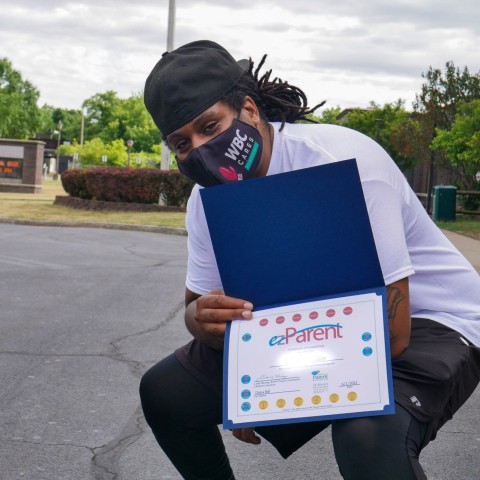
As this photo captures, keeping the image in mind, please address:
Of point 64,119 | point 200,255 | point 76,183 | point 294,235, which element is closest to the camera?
point 294,235

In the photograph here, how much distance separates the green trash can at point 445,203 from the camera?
2888cm

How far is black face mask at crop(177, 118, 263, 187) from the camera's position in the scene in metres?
2.78

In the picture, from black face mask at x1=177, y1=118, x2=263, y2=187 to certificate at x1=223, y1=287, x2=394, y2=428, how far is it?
17.1 inches

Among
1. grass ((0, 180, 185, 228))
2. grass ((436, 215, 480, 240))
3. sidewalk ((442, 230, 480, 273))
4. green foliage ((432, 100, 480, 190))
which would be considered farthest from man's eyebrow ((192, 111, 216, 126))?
green foliage ((432, 100, 480, 190))

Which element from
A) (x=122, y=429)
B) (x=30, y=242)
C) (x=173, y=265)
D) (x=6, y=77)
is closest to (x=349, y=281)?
(x=122, y=429)

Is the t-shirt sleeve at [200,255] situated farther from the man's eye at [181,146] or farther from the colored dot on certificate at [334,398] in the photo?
the colored dot on certificate at [334,398]

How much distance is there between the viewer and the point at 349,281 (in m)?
2.59

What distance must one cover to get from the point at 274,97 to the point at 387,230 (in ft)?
2.24

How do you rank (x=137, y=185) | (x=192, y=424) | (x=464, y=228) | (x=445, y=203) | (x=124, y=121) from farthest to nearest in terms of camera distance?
1. (x=124, y=121)
2. (x=445, y=203)
3. (x=137, y=185)
4. (x=464, y=228)
5. (x=192, y=424)

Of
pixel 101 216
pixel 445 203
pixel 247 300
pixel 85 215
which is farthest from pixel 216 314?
pixel 445 203

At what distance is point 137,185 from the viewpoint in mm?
26812

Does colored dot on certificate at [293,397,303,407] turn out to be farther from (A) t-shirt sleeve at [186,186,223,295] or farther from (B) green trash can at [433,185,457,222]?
(B) green trash can at [433,185,457,222]

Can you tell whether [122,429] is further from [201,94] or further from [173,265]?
[173,265]

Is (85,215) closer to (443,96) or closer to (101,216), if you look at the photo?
(101,216)
